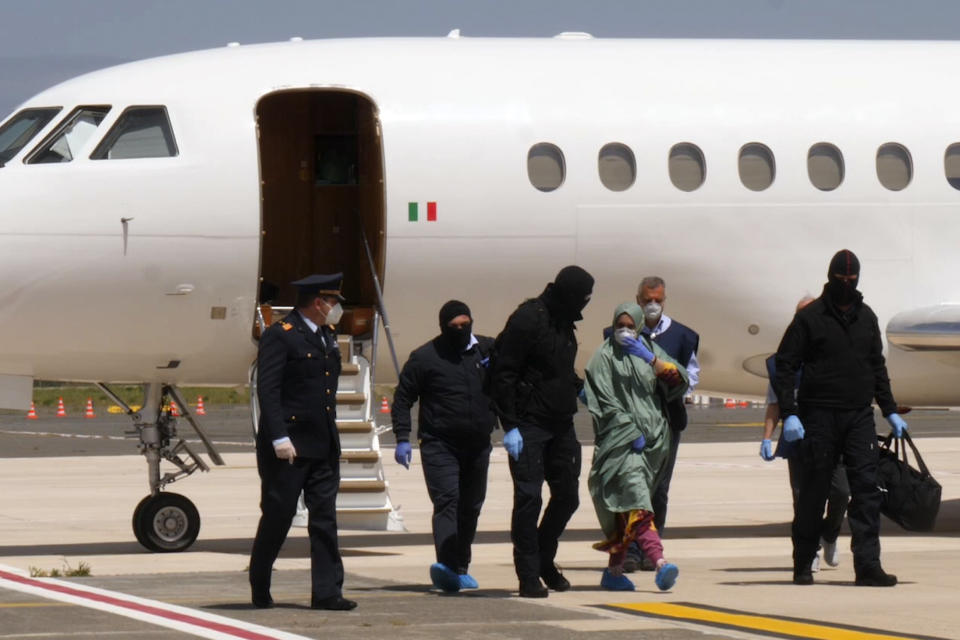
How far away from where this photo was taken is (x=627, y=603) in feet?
39.9

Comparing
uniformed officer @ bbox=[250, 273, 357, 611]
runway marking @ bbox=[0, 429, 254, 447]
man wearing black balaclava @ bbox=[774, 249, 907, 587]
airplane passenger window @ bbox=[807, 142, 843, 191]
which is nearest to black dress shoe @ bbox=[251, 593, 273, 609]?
uniformed officer @ bbox=[250, 273, 357, 611]

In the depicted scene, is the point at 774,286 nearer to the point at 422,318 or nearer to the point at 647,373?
the point at 422,318

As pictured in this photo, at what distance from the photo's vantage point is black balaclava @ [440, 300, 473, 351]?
13.2m

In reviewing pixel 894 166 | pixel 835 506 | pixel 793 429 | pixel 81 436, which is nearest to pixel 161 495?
pixel 835 506

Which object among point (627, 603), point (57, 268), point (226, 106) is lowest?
point (627, 603)

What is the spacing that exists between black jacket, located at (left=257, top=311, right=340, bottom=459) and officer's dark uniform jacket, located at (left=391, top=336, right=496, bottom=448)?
→ 1028 mm

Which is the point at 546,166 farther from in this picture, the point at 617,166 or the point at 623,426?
the point at 623,426

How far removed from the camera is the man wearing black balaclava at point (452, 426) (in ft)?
42.4

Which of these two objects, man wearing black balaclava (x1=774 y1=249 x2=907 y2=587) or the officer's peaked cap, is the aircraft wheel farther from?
man wearing black balaclava (x1=774 y1=249 x2=907 y2=587)

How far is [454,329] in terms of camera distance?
13.2m

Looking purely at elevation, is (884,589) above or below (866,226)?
below

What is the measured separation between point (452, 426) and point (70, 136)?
5.00 metres

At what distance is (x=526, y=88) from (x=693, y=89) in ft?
5.03

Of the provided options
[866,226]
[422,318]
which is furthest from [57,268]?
[866,226]
